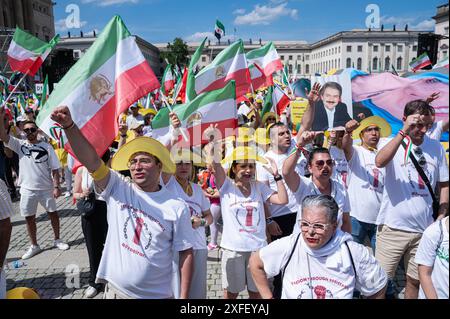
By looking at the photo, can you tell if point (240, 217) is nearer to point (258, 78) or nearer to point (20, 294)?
point (20, 294)

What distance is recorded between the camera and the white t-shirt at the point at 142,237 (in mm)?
2246

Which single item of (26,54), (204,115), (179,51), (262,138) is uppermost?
(179,51)

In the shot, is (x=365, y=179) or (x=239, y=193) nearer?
(x=239, y=193)

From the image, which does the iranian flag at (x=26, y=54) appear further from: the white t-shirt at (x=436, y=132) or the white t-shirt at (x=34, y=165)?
the white t-shirt at (x=436, y=132)

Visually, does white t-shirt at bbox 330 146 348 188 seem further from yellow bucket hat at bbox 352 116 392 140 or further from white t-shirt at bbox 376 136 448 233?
white t-shirt at bbox 376 136 448 233

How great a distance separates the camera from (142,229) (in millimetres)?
2246

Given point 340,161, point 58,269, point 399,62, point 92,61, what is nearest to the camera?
point 92,61

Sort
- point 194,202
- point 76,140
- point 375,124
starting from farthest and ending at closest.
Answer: point 375,124, point 194,202, point 76,140

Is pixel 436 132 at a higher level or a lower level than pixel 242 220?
higher

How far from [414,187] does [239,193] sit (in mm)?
1551

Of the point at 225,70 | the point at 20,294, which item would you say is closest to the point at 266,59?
the point at 225,70

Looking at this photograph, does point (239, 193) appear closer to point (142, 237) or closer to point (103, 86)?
point (142, 237)

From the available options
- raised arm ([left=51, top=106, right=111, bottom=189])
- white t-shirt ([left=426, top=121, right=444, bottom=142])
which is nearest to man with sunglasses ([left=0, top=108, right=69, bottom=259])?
raised arm ([left=51, top=106, right=111, bottom=189])
